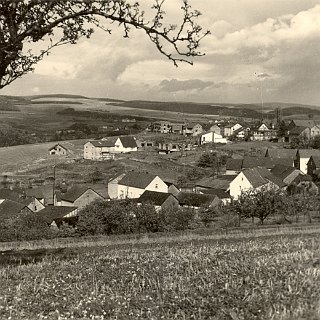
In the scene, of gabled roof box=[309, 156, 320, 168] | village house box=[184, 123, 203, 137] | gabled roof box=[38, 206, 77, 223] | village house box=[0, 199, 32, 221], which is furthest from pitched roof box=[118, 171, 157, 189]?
village house box=[184, 123, 203, 137]

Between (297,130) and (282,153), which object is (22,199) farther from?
(297,130)

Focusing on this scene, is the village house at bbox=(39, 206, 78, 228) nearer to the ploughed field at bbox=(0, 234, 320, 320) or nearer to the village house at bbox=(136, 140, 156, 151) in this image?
the ploughed field at bbox=(0, 234, 320, 320)

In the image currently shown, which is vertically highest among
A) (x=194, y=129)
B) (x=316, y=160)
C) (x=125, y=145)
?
(x=194, y=129)

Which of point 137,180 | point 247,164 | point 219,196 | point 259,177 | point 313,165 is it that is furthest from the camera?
point 313,165

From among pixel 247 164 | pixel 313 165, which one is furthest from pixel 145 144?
pixel 313 165

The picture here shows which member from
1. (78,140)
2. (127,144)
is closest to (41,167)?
(127,144)

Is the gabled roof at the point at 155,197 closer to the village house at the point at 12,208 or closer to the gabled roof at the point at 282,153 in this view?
the village house at the point at 12,208
